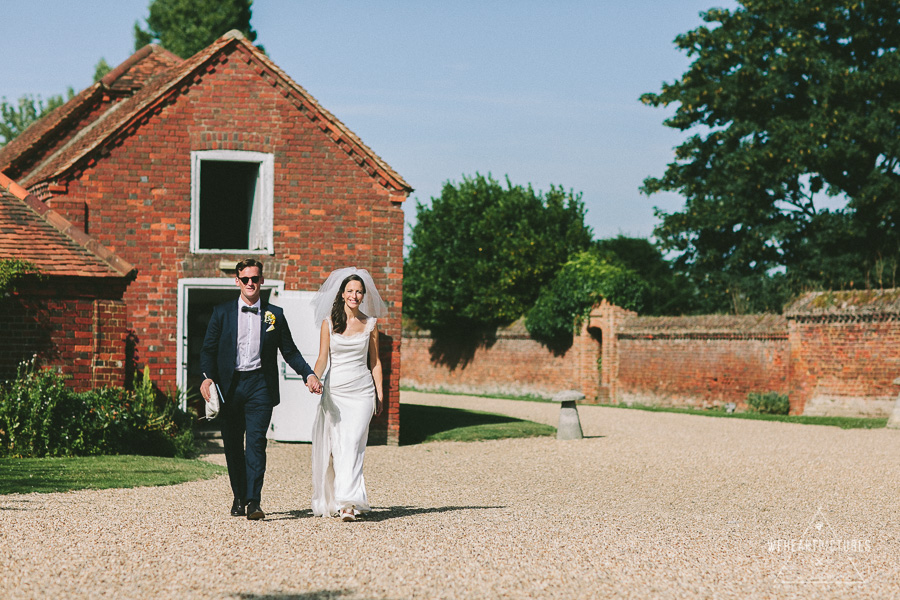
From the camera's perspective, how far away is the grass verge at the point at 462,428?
16.6m

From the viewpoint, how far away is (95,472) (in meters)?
10.5

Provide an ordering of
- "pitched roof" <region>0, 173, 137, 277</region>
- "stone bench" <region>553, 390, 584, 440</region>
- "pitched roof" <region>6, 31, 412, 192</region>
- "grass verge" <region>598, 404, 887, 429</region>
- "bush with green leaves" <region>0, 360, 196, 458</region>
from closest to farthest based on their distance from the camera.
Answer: "bush with green leaves" <region>0, 360, 196, 458</region> < "pitched roof" <region>0, 173, 137, 277</region> < "pitched roof" <region>6, 31, 412, 192</region> < "stone bench" <region>553, 390, 584, 440</region> < "grass verge" <region>598, 404, 887, 429</region>

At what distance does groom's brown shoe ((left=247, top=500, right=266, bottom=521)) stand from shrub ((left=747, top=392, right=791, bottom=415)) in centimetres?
1822

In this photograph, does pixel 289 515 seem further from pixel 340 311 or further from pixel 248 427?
pixel 340 311

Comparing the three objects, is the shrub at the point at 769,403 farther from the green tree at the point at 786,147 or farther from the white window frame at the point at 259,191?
the white window frame at the point at 259,191

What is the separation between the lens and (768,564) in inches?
240

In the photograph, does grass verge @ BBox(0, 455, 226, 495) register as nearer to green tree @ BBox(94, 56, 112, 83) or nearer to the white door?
the white door

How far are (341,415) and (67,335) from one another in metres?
6.68

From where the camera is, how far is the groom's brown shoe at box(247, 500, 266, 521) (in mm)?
7574

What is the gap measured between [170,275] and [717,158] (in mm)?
23390

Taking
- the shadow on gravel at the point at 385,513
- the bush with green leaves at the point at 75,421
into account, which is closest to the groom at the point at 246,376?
the shadow on gravel at the point at 385,513

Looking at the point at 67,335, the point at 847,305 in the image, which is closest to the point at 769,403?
the point at 847,305

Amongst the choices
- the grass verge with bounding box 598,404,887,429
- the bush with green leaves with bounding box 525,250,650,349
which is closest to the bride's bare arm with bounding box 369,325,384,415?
the grass verge with bounding box 598,404,887,429

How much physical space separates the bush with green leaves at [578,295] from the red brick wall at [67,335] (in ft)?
61.4
